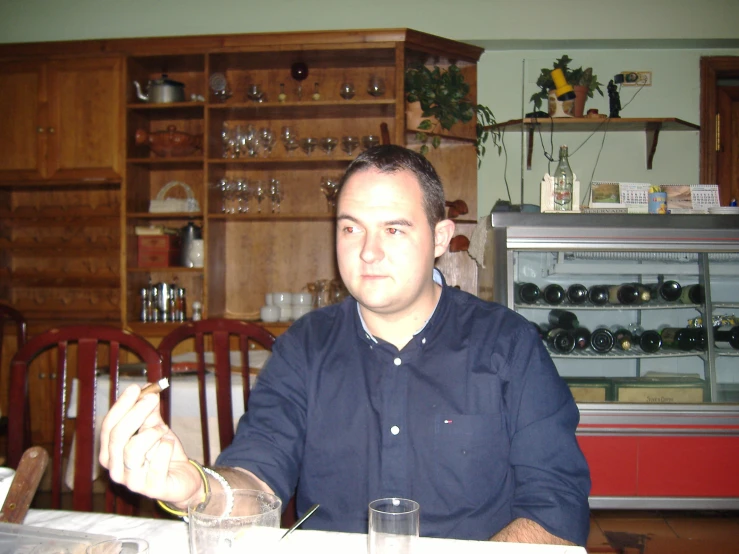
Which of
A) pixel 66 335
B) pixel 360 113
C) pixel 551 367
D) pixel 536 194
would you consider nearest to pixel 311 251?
pixel 360 113

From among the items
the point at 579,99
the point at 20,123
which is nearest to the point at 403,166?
the point at 579,99

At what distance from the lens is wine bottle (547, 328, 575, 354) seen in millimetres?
3168

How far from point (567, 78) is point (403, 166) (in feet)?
9.53

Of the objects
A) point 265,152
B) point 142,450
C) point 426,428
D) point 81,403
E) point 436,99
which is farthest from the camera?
point 265,152

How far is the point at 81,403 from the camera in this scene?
143 cm

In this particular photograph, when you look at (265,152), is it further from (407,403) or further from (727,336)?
(407,403)

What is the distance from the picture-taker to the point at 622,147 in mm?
3959

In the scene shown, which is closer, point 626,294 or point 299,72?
point 626,294

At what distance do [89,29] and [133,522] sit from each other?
3996 mm

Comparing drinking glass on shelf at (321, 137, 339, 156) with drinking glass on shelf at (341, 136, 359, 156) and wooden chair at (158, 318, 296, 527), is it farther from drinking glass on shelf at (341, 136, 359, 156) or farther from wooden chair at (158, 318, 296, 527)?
wooden chair at (158, 318, 296, 527)

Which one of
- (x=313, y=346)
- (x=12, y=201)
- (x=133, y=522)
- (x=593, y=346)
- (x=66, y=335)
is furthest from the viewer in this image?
(x=12, y=201)

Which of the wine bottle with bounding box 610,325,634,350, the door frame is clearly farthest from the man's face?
the door frame

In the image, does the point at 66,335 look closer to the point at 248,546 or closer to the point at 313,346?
the point at 313,346

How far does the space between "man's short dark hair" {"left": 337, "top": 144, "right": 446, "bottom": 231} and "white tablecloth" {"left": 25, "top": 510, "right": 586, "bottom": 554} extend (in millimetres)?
695
